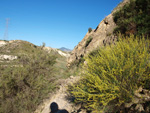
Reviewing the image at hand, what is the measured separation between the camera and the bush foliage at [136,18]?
5119 mm

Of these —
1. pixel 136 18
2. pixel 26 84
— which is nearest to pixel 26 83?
pixel 26 84

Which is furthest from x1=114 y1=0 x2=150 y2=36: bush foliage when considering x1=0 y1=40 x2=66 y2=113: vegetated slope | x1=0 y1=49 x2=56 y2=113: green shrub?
x1=0 y1=49 x2=56 y2=113: green shrub

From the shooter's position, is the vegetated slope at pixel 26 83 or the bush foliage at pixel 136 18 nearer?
the vegetated slope at pixel 26 83

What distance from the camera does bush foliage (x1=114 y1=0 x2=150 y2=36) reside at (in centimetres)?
512

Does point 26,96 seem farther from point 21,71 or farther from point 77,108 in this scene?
point 77,108

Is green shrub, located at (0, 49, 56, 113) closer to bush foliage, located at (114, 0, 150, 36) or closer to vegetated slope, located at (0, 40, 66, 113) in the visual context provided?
vegetated slope, located at (0, 40, 66, 113)

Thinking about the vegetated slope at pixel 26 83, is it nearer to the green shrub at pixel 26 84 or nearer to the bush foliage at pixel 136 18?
the green shrub at pixel 26 84

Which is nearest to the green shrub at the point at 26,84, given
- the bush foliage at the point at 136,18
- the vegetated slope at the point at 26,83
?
the vegetated slope at the point at 26,83

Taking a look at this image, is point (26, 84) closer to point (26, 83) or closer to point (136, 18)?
point (26, 83)

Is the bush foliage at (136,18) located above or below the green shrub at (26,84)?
above

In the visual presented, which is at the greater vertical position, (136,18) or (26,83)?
(136,18)

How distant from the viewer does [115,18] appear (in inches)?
308

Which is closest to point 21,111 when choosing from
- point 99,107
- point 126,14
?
point 99,107

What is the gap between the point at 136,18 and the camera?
19.0 feet
